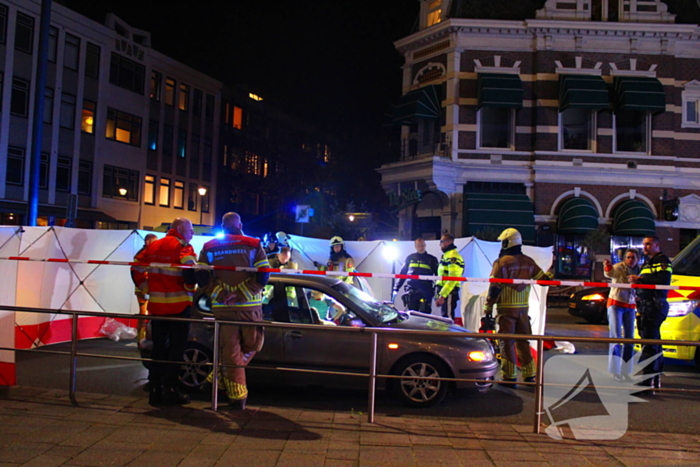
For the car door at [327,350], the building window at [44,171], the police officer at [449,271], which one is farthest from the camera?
the building window at [44,171]

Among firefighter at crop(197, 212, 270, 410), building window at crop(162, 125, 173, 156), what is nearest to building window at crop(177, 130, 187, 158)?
building window at crop(162, 125, 173, 156)

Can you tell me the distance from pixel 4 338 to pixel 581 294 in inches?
489

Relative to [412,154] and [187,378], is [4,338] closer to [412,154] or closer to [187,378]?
[187,378]

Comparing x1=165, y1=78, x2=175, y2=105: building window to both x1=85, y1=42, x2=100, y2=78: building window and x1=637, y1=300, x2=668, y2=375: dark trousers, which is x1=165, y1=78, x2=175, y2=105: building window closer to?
x1=85, y1=42, x2=100, y2=78: building window

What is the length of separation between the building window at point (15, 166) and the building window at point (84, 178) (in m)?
2.83

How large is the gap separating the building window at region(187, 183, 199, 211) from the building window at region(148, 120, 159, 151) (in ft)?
12.6

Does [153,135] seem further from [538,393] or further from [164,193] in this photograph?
[538,393]

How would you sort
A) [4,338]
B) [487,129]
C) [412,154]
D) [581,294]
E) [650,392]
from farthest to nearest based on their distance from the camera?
[412,154] → [487,129] → [581,294] → [650,392] → [4,338]

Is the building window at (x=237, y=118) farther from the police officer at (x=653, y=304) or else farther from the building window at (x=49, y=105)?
the police officer at (x=653, y=304)

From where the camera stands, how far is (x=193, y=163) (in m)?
34.8

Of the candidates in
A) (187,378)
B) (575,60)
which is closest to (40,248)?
(187,378)

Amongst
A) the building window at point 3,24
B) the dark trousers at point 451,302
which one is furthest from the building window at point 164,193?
the dark trousers at point 451,302

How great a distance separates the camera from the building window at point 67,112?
1034 inches

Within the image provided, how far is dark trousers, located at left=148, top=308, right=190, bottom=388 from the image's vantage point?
5.45 metres
